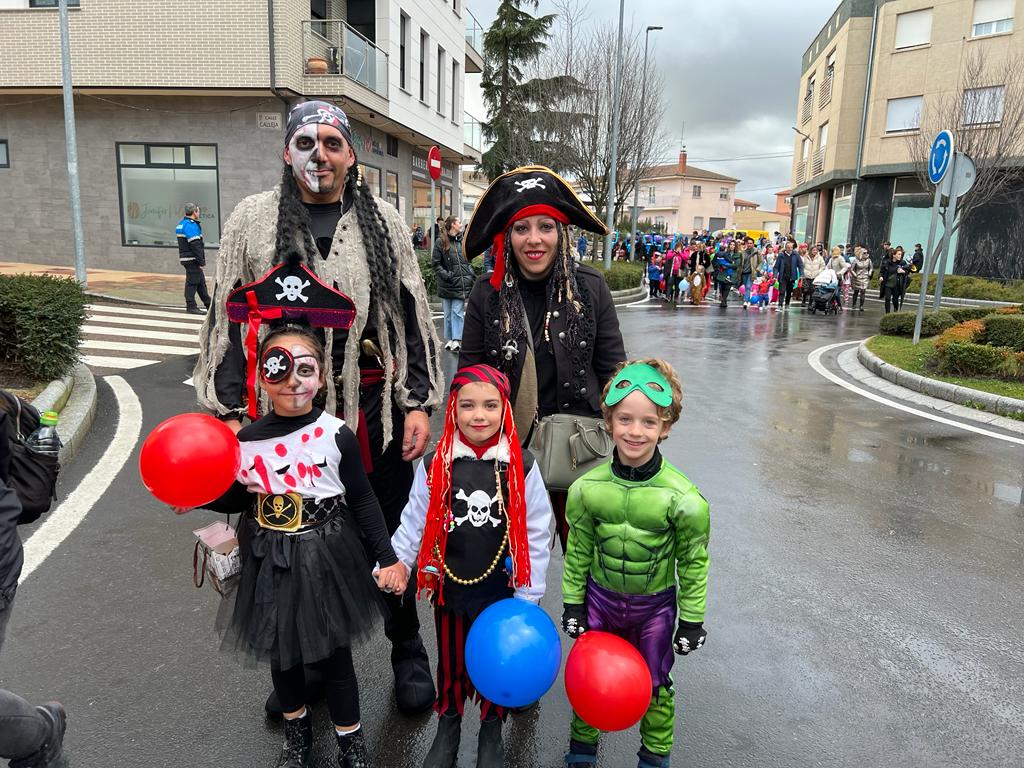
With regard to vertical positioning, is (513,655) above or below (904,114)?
below

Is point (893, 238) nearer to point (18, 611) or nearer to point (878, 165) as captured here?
point (878, 165)

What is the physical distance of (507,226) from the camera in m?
2.88

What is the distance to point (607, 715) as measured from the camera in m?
2.22

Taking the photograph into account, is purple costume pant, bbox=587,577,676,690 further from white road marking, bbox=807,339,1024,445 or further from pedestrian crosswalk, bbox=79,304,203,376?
pedestrian crosswalk, bbox=79,304,203,376

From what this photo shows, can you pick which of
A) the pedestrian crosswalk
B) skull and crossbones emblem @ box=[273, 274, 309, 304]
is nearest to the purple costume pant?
skull and crossbones emblem @ box=[273, 274, 309, 304]

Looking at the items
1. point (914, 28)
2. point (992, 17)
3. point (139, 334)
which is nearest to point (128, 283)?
point (139, 334)

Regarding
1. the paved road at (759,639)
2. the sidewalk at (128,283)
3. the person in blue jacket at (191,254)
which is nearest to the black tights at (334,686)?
the paved road at (759,639)

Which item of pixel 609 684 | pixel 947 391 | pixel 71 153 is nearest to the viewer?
pixel 609 684

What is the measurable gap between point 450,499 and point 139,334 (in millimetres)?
10060

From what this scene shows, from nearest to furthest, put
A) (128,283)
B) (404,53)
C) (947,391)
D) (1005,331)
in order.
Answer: (947,391), (1005,331), (128,283), (404,53)

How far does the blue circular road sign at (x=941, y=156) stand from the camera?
34.3 ft

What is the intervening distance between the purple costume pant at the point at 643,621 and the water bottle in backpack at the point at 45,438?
5.80 ft

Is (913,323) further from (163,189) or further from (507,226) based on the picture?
(163,189)

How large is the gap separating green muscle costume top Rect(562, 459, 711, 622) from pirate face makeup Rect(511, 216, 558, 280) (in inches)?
33.9
